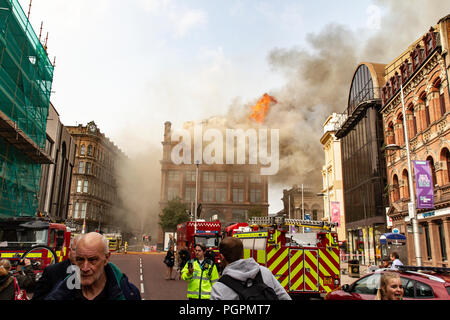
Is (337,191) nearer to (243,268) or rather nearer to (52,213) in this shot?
(52,213)

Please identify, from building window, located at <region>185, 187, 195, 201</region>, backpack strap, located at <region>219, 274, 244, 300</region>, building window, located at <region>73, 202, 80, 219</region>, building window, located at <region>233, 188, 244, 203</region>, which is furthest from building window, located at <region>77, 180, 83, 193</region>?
backpack strap, located at <region>219, 274, 244, 300</region>

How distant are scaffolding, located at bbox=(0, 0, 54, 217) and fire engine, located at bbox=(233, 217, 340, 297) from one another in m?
18.5

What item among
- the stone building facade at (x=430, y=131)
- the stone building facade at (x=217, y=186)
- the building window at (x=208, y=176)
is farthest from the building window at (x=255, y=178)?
the stone building facade at (x=430, y=131)

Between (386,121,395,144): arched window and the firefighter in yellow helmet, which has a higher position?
(386,121,395,144): arched window

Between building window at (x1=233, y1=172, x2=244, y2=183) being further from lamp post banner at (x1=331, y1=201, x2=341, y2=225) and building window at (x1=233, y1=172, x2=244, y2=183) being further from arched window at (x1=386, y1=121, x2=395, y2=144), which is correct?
arched window at (x1=386, y1=121, x2=395, y2=144)

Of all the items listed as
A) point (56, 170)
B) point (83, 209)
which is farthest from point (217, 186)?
point (56, 170)

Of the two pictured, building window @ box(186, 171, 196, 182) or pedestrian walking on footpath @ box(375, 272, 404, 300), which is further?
building window @ box(186, 171, 196, 182)

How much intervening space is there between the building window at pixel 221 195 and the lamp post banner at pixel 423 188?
61061 millimetres

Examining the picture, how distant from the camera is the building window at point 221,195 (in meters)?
77.8

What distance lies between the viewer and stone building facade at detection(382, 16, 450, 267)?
19.4 meters

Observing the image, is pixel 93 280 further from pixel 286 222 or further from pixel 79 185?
pixel 79 185

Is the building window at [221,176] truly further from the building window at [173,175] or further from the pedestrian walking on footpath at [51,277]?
the pedestrian walking on footpath at [51,277]

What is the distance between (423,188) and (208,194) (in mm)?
61672
